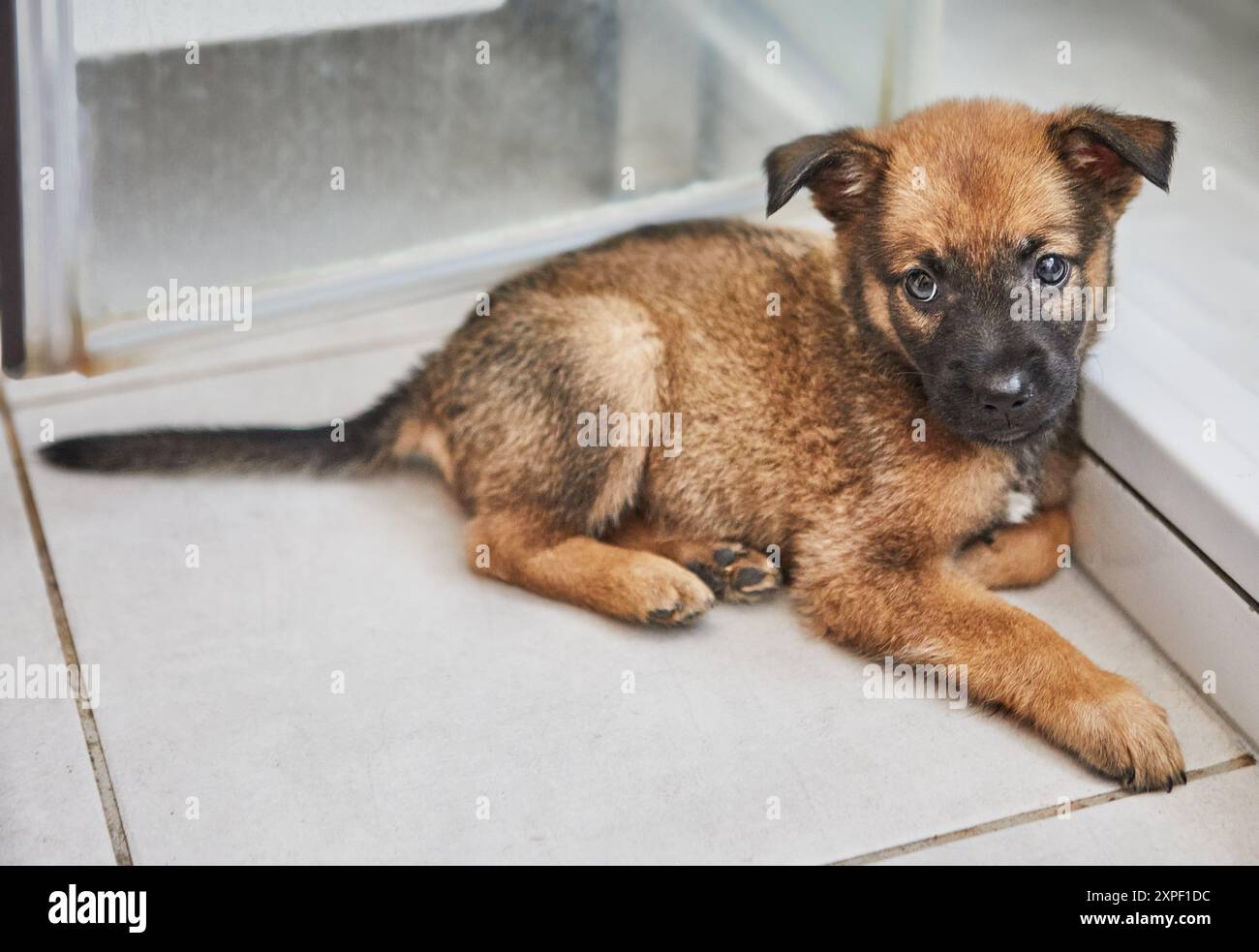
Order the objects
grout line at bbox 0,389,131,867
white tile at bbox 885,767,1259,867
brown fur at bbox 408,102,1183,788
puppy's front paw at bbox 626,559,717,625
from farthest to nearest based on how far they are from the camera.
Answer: puppy's front paw at bbox 626,559,717,625 → brown fur at bbox 408,102,1183,788 → grout line at bbox 0,389,131,867 → white tile at bbox 885,767,1259,867

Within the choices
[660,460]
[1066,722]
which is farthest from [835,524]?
[1066,722]

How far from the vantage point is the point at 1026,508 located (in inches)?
128

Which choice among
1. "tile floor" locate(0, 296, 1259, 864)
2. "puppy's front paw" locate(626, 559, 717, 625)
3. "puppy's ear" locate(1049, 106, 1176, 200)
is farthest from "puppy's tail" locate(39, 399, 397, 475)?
"puppy's ear" locate(1049, 106, 1176, 200)

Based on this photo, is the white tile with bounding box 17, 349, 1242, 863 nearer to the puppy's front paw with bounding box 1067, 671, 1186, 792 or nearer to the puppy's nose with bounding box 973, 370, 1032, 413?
the puppy's front paw with bounding box 1067, 671, 1186, 792

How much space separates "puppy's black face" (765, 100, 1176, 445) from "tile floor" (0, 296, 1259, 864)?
2.24 feet

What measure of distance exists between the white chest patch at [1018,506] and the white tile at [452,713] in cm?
22

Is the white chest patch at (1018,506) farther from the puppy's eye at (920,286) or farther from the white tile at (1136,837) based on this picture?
the white tile at (1136,837)

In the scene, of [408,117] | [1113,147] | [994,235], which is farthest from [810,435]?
[408,117]

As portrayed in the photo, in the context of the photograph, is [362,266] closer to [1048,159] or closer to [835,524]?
[835,524]

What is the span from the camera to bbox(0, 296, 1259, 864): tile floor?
8.93 ft

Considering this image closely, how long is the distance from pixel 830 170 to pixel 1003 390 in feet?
2.10

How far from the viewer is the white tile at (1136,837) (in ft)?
8.70
